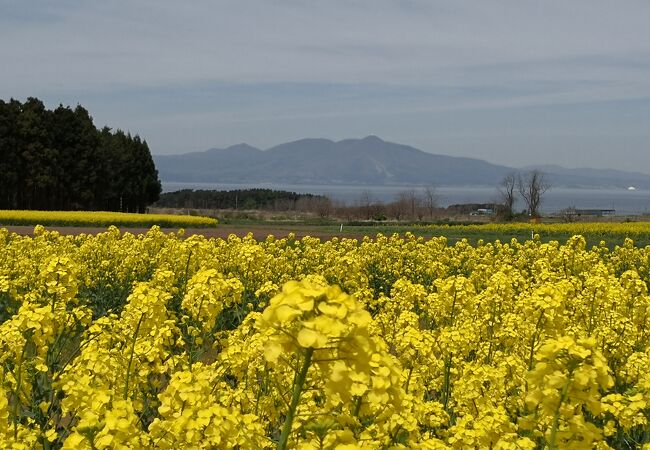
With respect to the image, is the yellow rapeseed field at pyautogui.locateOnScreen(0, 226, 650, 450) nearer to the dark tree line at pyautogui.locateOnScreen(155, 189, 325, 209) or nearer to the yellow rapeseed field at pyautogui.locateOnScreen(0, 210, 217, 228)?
the yellow rapeseed field at pyautogui.locateOnScreen(0, 210, 217, 228)

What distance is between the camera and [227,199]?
88.5 metres

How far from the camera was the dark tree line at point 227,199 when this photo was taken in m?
83.3

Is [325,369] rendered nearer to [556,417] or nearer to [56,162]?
[556,417]

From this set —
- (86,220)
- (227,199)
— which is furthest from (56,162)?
(227,199)

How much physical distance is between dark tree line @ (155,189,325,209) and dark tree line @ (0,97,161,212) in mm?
25383

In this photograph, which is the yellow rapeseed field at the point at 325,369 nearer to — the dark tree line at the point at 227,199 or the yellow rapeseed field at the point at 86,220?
the yellow rapeseed field at the point at 86,220

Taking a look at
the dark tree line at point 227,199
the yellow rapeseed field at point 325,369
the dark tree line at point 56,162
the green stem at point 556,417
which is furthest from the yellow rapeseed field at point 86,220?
the green stem at point 556,417

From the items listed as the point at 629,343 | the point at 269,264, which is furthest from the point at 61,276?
the point at 269,264

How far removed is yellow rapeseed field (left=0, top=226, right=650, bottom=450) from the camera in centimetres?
255

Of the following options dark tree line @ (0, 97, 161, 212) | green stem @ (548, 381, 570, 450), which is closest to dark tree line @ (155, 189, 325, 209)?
dark tree line @ (0, 97, 161, 212)

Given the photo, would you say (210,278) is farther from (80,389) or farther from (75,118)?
(75,118)

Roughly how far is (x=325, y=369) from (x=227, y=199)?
87.0m

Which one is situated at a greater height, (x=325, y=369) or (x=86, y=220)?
(x=325, y=369)

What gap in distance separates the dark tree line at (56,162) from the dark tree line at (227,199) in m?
25.4
